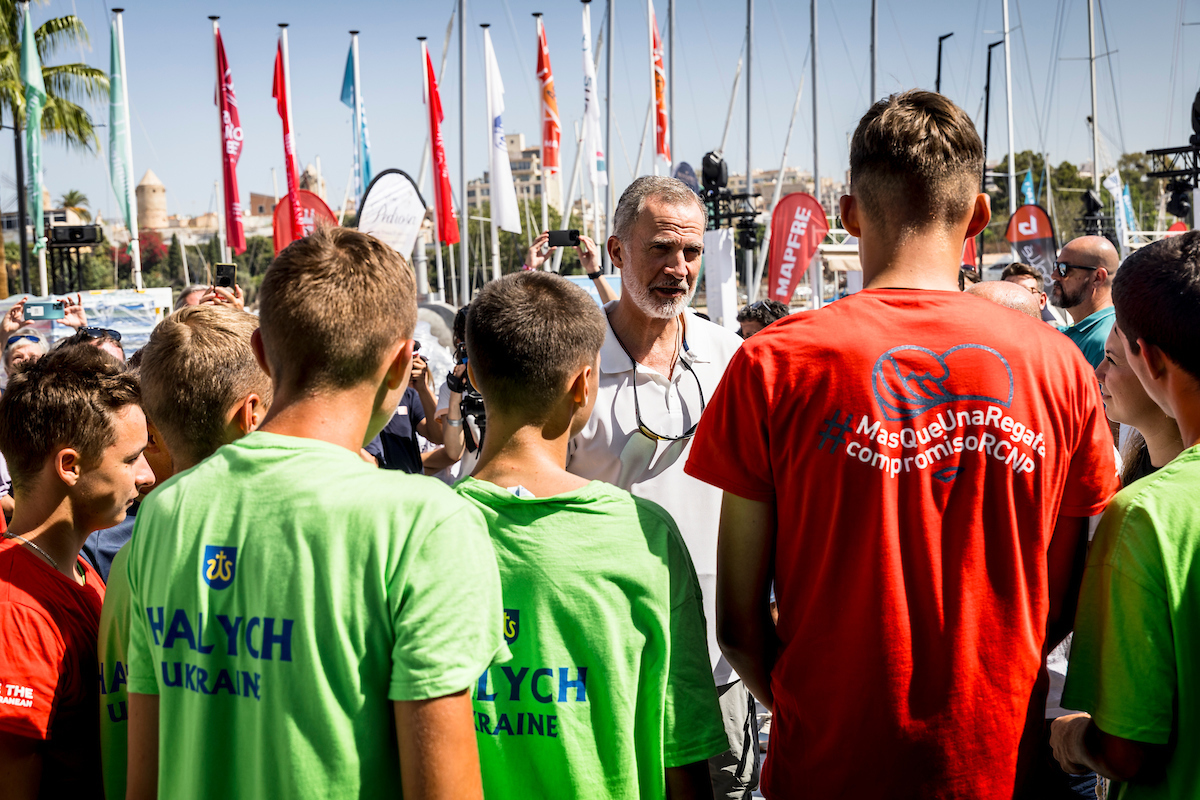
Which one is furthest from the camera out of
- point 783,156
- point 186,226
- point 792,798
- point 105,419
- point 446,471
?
point 186,226

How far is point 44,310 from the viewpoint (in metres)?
8.66

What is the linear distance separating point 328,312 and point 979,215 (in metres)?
1.36

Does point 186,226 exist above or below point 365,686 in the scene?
above

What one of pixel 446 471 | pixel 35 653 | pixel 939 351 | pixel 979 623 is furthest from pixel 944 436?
pixel 446 471

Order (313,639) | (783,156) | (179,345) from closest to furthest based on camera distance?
(313,639), (179,345), (783,156)

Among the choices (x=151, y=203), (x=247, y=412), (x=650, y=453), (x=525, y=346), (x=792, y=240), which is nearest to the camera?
(x=525, y=346)

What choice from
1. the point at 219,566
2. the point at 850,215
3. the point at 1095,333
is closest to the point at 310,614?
the point at 219,566

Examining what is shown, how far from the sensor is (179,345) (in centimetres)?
196

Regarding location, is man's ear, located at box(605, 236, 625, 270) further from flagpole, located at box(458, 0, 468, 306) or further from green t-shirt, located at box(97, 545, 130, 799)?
flagpole, located at box(458, 0, 468, 306)

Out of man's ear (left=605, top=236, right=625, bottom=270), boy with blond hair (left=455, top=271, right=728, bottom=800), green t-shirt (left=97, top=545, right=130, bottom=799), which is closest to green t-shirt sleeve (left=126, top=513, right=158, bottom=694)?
green t-shirt (left=97, top=545, right=130, bottom=799)

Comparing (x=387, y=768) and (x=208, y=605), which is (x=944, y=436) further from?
(x=208, y=605)

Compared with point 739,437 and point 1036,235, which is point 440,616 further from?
point 1036,235

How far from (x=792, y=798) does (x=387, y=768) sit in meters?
0.84

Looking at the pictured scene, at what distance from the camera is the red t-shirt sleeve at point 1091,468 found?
173 cm
